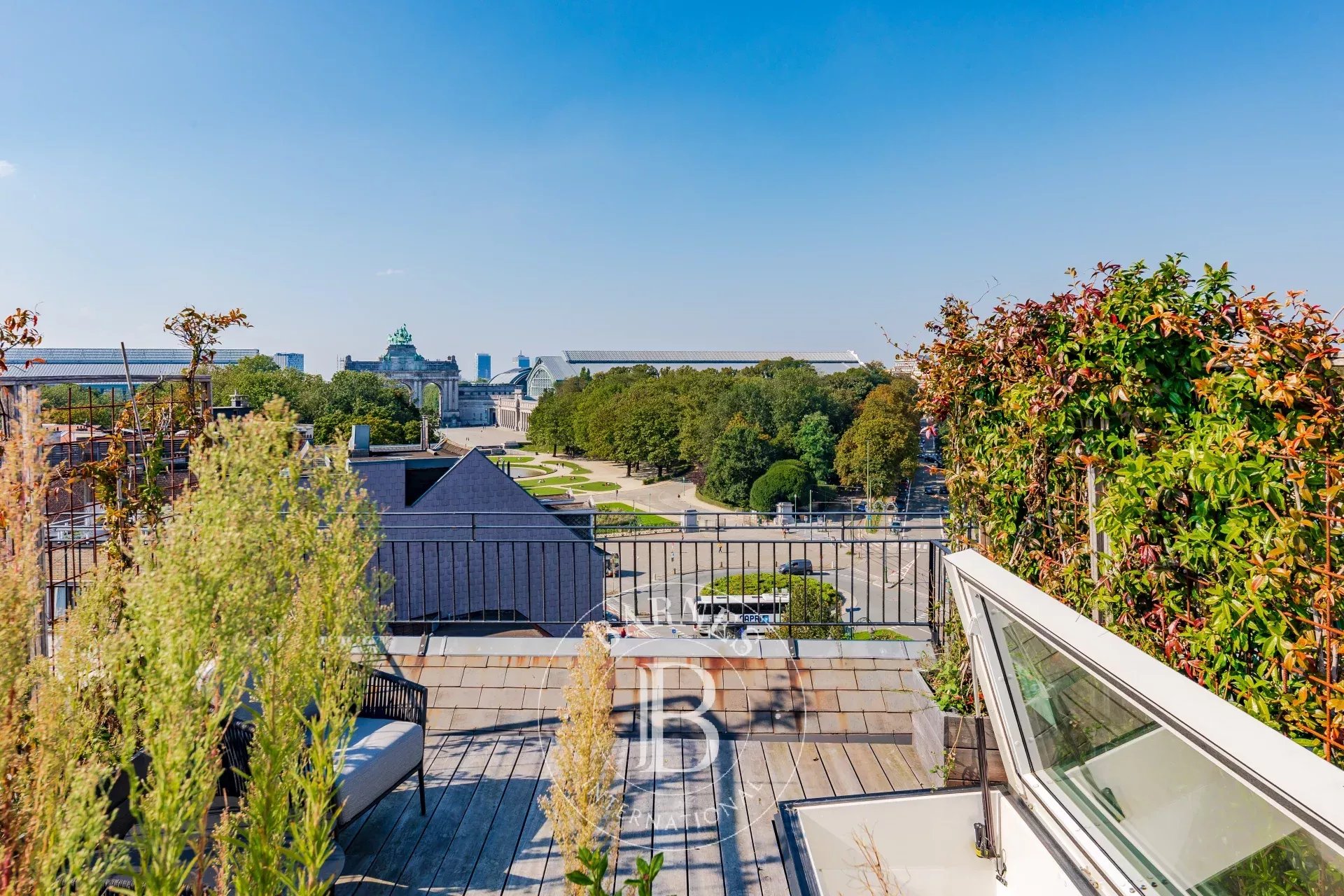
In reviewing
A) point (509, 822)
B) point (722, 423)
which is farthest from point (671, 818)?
point (722, 423)

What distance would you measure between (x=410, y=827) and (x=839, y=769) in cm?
228

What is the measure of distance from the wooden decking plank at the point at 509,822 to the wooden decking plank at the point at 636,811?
1.63 feet

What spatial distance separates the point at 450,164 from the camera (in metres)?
11.9

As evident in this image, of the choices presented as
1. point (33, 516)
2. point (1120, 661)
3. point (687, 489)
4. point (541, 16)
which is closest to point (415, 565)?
point (541, 16)

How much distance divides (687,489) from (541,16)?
34.9 meters

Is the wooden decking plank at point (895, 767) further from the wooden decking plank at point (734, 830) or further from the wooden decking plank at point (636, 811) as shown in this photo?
the wooden decking plank at point (636, 811)

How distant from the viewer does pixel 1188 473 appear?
2.08m

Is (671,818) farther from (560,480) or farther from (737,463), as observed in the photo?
(560,480)

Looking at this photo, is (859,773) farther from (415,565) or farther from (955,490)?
(415,565)

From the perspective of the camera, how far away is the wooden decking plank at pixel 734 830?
3.05 meters

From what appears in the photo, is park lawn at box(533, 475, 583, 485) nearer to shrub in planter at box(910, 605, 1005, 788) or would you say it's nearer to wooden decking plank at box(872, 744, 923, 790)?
wooden decking plank at box(872, 744, 923, 790)

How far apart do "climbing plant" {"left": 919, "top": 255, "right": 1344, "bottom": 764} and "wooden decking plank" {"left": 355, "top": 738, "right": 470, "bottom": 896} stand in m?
3.13

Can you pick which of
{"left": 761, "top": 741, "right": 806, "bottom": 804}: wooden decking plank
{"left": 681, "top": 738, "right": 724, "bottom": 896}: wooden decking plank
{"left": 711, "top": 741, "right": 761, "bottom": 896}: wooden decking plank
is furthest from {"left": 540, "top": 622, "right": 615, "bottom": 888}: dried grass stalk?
{"left": 761, "top": 741, "right": 806, "bottom": 804}: wooden decking plank

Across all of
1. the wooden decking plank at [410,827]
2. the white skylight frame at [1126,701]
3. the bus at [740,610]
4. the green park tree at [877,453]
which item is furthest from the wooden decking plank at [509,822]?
the green park tree at [877,453]
